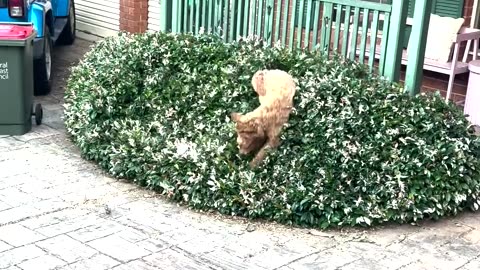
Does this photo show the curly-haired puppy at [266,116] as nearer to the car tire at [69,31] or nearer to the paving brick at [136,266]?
the paving brick at [136,266]

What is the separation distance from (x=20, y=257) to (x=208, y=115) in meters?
2.14

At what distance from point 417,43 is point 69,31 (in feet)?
23.5

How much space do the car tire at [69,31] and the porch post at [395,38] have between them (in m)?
6.79

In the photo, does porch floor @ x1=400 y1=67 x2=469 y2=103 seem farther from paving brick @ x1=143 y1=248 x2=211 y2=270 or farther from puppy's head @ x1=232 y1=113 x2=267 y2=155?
paving brick @ x1=143 y1=248 x2=211 y2=270

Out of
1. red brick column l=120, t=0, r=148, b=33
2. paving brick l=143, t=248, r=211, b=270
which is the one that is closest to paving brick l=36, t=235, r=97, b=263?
paving brick l=143, t=248, r=211, b=270

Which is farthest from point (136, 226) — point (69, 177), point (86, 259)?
point (69, 177)

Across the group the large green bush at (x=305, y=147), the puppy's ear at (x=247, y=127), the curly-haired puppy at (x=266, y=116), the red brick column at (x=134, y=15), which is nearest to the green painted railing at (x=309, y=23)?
the large green bush at (x=305, y=147)

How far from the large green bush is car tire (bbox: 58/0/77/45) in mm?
5351

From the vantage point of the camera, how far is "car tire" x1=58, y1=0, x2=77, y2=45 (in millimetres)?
11633

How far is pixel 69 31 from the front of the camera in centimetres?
1171

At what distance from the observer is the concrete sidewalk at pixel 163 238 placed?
4.68m

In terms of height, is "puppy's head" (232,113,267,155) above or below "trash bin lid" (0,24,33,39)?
below

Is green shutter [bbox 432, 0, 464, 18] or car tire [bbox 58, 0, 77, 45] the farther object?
car tire [bbox 58, 0, 77, 45]

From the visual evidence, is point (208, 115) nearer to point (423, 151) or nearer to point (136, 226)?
point (136, 226)
